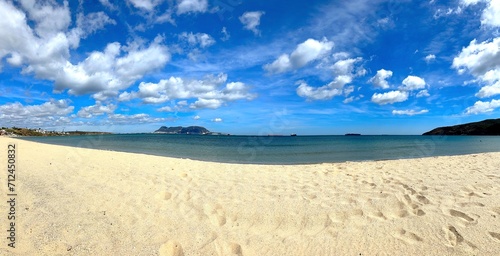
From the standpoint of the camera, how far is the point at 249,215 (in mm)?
6016

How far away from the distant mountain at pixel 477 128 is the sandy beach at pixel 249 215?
182 m

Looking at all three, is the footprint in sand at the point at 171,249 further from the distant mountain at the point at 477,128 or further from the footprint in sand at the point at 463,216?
the distant mountain at the point at 477,128

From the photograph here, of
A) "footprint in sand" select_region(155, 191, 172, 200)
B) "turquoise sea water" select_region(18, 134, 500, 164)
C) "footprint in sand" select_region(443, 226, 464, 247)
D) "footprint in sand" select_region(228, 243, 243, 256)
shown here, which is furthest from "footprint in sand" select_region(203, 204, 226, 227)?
"turquoise sea water" select_region(18, 134, 500, 164)

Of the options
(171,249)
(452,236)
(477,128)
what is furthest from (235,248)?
(477,128)

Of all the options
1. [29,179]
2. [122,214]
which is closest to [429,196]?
[122,214]

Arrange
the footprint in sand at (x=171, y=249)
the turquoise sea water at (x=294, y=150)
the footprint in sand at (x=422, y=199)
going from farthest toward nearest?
the turquoise sea water at (x=294, y=150), the footprint in sand at (x=422, y=199), the footprint in sand at (x=171, y=249)

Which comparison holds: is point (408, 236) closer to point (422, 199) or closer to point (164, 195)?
point (422, 199)

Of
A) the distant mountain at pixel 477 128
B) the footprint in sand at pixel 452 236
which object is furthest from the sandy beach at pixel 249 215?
the distant mountain at pixel 477 128

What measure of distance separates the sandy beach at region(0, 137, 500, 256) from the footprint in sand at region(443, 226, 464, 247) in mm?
16

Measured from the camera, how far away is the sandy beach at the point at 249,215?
15.2 feet

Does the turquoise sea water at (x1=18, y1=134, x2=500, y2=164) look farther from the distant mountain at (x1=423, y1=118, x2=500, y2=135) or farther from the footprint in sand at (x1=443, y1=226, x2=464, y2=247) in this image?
the distant mountain at (x1=423, y1=118, x2=500, y2=135)

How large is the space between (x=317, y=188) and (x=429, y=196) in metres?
2.93

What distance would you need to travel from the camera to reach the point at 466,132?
15725 cm

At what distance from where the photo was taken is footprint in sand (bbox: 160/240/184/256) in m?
4.57
